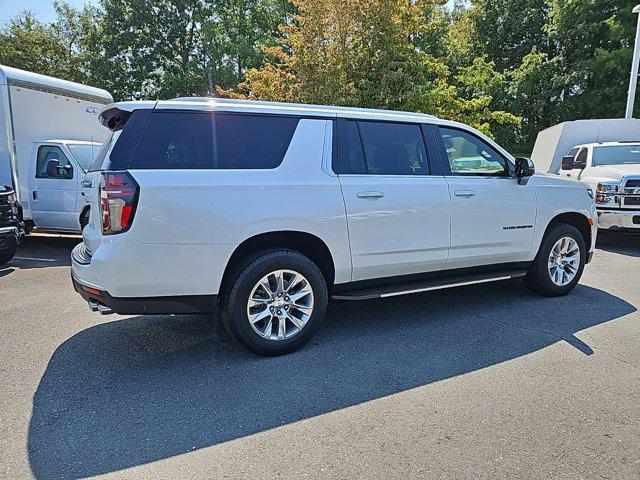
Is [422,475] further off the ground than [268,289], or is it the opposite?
[268,289]

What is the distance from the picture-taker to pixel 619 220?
8.17 metres

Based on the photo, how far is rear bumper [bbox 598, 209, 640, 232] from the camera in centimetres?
803

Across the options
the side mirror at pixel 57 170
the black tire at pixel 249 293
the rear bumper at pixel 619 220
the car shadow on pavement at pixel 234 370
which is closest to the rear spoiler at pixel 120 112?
the black tire at pixel 249 293

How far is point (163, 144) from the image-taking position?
337 cm

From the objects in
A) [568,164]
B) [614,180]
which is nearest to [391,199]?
[614,180]

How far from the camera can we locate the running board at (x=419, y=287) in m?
4.00

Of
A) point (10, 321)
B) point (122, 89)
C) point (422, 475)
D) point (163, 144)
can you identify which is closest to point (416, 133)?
point (163, 144)

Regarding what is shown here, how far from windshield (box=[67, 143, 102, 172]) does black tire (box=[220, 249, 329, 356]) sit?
19.7ft

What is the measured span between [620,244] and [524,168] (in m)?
6.06

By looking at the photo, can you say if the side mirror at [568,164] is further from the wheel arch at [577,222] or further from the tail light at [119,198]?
the tail light at [119,198]

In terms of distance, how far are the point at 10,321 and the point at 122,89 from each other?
2397 centimetres

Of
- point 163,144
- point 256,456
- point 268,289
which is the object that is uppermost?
point 163,144

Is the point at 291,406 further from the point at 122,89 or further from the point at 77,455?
the point at 122,89

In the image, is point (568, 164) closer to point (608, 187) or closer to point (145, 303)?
point (608, 187)
